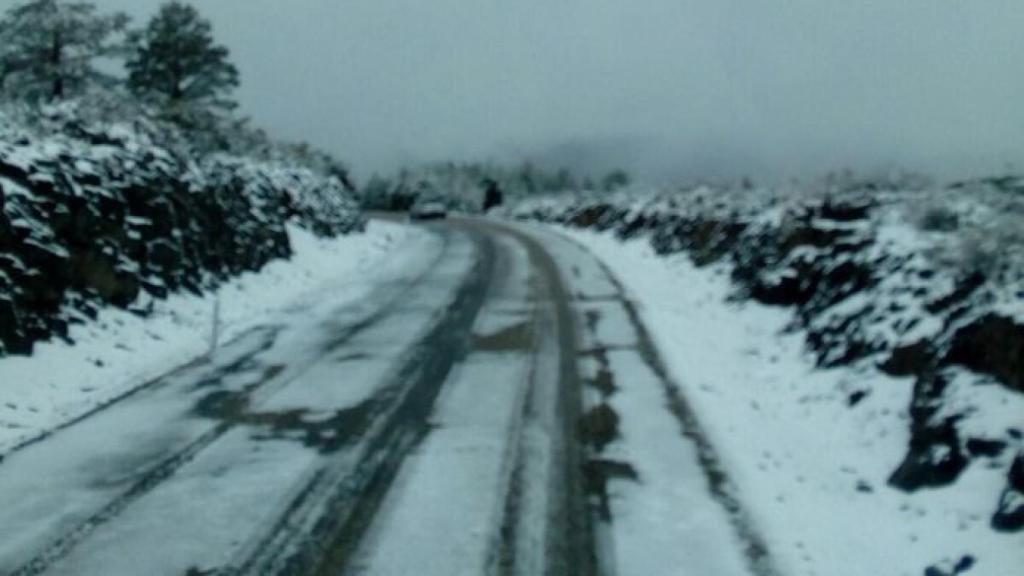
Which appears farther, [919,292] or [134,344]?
[134,344]

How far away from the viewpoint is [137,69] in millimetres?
33406

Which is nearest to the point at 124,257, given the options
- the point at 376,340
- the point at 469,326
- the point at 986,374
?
the point at 376,340

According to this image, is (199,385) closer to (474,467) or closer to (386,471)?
(386,471)

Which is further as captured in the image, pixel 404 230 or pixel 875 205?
pixel 404 230

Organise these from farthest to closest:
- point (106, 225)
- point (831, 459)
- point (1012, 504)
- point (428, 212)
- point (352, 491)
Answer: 1. point (428, 212)
2. point (106, 225)
3. point (831, 459)
4. point (352, 491)
5. point (1012, 504)

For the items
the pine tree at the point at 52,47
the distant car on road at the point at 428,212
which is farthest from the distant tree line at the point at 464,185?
the pine tree at the point at 52,47

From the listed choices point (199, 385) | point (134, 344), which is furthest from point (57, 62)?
point (199, 385)

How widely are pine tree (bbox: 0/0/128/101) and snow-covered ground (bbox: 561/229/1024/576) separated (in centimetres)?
1774

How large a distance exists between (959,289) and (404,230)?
3529cm

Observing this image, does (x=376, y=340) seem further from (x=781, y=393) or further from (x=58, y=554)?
(x=58, y=554)

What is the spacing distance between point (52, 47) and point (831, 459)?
77.3 feet

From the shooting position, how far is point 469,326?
16797mm

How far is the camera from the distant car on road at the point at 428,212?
58750mm

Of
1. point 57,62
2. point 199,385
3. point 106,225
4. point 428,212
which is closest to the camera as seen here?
point 199,385
